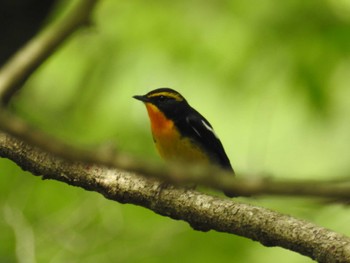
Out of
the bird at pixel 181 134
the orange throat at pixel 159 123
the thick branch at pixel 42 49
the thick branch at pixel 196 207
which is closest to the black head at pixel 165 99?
the bird at pixel 181 134

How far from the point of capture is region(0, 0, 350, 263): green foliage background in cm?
491

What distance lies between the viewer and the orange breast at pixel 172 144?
4824 millimetres

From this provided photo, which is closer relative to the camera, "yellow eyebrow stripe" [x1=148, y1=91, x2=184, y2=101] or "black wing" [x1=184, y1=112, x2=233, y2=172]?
"black wing" [x1=184, y1=112, x2=233, y2=172]

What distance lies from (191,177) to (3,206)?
13.2ft

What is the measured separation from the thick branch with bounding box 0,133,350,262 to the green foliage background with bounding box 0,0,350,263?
153 centimetres

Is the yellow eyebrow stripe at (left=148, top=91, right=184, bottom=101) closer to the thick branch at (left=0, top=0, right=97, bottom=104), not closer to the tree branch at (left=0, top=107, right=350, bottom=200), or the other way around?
the thick branch at (left=0, top=0, right=97, bottom=104)

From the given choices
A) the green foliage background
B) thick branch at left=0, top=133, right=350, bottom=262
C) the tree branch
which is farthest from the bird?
the tree branch

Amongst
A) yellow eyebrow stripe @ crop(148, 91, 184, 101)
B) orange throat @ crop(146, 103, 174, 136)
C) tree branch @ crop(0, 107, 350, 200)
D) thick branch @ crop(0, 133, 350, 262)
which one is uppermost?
yellow eyebrow stripe @ crop(148, 91, 184, 101)

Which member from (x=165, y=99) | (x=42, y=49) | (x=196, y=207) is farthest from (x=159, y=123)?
(x=42, y=49)

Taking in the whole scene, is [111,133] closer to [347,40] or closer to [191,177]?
[347,40]

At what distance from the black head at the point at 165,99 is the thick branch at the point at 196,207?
81.9 inches

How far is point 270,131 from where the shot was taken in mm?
5328

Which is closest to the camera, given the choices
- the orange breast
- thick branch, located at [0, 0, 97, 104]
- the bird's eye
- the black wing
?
thick branch, located at [0, 0, 97, 104]

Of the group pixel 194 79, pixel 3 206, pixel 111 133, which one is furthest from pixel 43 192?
pixel 194 79
